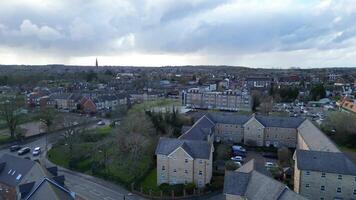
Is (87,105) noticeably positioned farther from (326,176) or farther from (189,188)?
(326,176)

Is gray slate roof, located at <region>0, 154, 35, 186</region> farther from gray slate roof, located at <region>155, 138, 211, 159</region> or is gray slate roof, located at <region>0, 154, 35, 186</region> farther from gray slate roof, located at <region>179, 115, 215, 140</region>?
gray slate roof, located at <region>179, 115, 215, 140</region>

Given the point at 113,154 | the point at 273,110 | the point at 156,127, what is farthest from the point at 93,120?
the point at 273,110

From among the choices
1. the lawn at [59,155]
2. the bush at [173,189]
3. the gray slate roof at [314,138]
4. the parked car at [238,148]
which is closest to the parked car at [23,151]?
the lawn at [59,155]

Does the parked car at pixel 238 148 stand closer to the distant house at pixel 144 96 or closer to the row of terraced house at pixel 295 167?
the row of terraced house at pixel 295 167

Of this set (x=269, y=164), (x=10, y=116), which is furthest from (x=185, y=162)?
(x=10, y=116)

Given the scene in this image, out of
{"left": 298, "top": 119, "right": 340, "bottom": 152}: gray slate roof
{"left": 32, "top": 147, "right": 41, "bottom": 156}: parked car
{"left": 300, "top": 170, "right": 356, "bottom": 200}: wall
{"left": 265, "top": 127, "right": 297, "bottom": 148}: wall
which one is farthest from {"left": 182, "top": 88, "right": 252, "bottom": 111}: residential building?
{"left": 300, "top": 170, "right": 356, "bottom": 200}: wall

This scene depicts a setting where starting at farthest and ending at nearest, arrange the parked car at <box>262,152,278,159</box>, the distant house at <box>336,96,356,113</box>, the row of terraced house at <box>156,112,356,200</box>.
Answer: the distant house at <box>336,96,356,113</box> → the parked car at <box>262,152,278,159</box> → the row of terraced house at <box>156,112,356,200</box>

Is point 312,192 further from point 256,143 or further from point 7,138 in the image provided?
point 7,138

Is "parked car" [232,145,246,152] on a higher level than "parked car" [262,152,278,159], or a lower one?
higher
